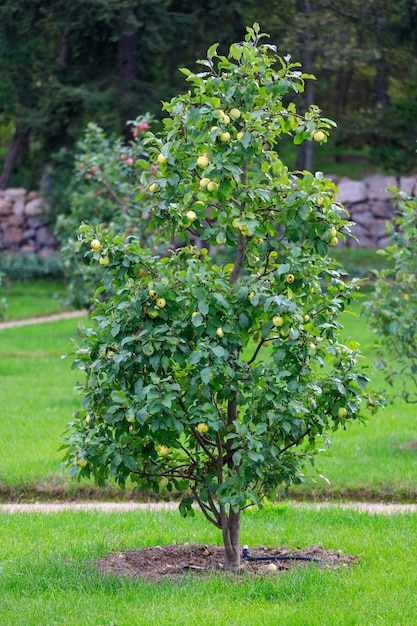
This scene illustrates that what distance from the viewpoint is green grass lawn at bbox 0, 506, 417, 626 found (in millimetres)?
4238

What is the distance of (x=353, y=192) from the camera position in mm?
27438

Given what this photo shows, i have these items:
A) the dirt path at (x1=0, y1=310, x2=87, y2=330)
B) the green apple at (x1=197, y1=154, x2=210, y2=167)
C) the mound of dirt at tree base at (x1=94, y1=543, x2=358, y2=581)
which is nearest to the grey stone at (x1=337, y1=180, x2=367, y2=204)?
the dirt path at (x1=0, y1=310, x2=87, y2=330)

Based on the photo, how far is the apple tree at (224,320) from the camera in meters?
4.54

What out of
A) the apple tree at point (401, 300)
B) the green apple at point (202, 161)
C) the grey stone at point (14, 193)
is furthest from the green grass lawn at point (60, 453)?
the grey stone at point (14, 193)

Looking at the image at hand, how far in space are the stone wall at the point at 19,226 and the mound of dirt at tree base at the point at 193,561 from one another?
23330mm

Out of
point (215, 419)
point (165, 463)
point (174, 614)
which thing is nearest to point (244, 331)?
point (215, 419)

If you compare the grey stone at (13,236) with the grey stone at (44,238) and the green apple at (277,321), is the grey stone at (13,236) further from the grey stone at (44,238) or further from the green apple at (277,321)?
the green apple at (277,321)

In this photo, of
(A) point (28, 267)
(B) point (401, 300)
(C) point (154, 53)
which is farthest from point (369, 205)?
(B) point (401, 300)

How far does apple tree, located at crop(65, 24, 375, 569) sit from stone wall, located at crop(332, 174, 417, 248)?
900 inches

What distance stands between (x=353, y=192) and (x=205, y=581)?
23.6 meters

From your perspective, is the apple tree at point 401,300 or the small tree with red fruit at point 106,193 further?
the small tree with red fruit at point 106,193

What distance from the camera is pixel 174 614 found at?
4230 mm

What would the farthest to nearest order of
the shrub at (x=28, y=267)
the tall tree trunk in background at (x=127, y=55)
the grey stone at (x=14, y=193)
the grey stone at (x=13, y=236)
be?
the grey stone at (x=13, y=236), the grey stone at (x=14, y=193), the shrub at (x=28, y=267), the tall tree trunk in background at (x=127, y=55)

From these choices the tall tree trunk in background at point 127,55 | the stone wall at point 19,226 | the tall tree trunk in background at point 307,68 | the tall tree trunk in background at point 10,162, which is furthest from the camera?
the tall tree trunk in background at point 10,162
